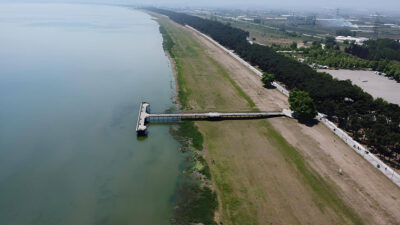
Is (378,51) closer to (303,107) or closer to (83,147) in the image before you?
(303,107)

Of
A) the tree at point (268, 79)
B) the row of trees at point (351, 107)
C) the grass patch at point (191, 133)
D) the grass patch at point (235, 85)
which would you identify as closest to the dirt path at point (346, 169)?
the grass patch at point (235, 85)

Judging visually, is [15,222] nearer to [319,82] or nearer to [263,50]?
[319,82]

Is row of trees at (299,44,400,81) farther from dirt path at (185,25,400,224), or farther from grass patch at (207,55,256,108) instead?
dirt path at (185,25,400,224)

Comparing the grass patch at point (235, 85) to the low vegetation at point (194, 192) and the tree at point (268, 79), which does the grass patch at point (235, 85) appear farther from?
the low vegetation at point (194, 192)

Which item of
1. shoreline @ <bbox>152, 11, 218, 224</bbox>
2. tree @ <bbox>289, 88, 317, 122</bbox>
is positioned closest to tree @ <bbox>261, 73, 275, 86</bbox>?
tree @ <bbox>289, 88, 317, 122</bbox>

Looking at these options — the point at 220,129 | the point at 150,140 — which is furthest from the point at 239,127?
the point at 150,140
